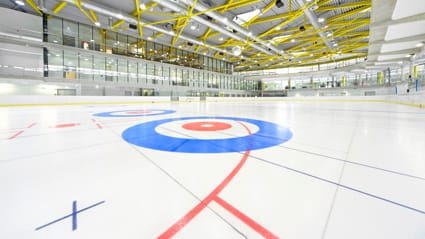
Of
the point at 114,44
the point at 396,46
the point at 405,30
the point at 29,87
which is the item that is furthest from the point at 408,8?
the point at 29,87

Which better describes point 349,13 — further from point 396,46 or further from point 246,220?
point 246,220

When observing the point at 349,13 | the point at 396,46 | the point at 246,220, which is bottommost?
the point at 246,220

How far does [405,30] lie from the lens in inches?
316

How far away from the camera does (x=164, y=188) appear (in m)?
1.13

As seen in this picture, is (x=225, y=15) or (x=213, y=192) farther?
(x=225, y=15)

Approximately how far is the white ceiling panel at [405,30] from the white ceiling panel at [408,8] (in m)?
0.97

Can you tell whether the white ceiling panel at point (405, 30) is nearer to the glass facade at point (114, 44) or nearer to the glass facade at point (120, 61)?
the glass facade at point (120, 61)

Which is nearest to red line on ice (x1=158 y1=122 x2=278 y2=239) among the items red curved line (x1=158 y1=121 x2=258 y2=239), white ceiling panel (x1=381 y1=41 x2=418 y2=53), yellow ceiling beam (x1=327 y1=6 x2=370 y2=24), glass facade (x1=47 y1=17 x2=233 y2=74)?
red curved line (x1=158 y1=121 x2=258 y2=239)

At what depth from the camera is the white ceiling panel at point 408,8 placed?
5614mm

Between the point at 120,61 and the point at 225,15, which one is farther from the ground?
the point at 225,15

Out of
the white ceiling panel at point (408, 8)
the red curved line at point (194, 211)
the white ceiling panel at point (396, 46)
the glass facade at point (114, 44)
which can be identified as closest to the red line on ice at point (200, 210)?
the red curved line at point (194, 211)

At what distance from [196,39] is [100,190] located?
18561mm

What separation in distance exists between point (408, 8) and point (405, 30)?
9.86 ft

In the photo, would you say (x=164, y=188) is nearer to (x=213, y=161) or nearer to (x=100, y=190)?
(x=100, y=190)
